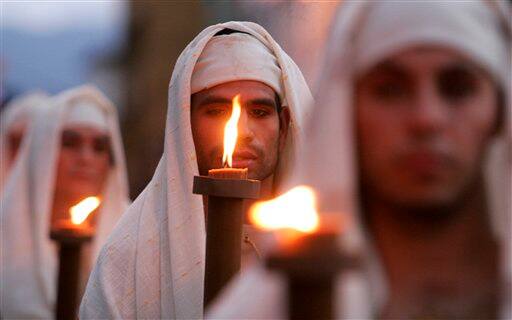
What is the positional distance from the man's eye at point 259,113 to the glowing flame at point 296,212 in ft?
7.04

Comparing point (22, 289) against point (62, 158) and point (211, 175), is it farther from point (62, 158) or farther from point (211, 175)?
point (211, 175)

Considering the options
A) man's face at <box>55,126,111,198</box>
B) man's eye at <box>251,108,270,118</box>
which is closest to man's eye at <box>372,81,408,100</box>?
man's eye at <box>251,108,270,118</box>

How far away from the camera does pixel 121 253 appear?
5.60 m

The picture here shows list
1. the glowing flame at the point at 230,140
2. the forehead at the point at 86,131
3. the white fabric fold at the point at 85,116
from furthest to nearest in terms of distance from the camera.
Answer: the white fabric fold at the point at 85,116
the forehead at the point at 86,131
the glowing flame at the point at 230,140

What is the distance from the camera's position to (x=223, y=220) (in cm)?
406

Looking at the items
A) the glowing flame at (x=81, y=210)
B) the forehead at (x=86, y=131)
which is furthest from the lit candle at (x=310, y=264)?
the forehead at (x=86, y=131)

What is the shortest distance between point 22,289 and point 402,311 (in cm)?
604

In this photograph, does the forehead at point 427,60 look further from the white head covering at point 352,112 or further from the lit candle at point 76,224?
the lit candle at point 76,224

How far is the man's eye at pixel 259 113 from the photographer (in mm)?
5844

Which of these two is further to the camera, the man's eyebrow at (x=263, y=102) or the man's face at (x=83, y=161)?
the man's face at (x=83, y=161)

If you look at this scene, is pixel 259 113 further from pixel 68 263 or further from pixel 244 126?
pixel 68 263

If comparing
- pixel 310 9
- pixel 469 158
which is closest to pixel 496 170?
pixel 469 158

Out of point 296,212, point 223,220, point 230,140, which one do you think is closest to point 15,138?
point 230,140

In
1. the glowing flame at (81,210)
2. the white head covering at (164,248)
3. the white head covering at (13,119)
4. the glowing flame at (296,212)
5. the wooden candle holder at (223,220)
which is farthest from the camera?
the white head covering at (13,119)
